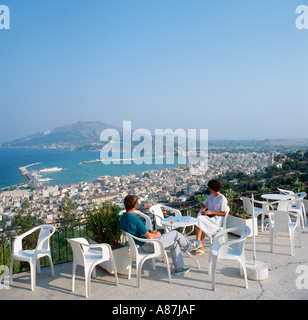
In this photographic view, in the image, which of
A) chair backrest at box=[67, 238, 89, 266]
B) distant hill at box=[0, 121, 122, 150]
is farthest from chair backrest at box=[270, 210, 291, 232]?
distant hill at box=[0, 121, 122, 150]

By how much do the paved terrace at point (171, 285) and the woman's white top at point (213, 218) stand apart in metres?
0.56

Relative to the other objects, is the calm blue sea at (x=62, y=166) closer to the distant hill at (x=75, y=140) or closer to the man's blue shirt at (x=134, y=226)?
the distant hill at (x=75, y=140)

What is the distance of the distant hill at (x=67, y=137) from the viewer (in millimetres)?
32875

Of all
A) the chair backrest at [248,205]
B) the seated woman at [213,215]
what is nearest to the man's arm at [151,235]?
the seated woman at [213,215]

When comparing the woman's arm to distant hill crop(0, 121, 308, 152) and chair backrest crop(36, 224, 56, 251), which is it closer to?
chair backrest crop(36, 224, 56, 251)

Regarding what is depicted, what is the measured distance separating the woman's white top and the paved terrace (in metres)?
0.56

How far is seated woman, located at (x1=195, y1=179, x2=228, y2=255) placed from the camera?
486cm

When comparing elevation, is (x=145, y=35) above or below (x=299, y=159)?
above

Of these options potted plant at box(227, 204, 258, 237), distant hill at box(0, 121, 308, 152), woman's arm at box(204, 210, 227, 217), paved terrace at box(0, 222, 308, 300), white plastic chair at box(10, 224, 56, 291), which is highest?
distant hill at box(0, 121, 308, 152)

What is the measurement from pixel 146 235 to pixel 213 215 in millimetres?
1669

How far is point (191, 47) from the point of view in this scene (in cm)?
1483

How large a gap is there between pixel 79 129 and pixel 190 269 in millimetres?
33414
